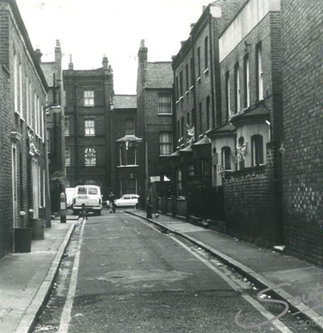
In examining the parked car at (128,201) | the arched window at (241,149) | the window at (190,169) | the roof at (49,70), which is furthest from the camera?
the parked car at (128,201)

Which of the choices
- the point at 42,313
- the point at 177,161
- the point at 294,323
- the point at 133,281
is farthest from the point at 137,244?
the point at 177,161

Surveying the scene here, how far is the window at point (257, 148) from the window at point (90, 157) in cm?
3967

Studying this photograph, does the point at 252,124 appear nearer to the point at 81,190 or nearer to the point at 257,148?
the point at 257,148

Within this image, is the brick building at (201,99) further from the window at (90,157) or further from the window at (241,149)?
the window at (90,157)

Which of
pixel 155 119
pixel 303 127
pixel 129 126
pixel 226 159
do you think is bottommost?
pixel 303 127

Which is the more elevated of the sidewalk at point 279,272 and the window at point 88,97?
the window at point 88,97

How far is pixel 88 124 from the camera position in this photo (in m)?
60.1

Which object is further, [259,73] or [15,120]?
[259,73]

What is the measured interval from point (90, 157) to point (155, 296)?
5086cm

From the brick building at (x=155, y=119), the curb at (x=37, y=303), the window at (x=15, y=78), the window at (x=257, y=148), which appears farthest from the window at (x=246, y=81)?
the brick building at (x=155, y=119)

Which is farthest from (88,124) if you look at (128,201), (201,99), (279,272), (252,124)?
(279,272)

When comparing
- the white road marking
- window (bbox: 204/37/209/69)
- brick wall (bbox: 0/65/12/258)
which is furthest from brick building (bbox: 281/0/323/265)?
window (bbox: 204/37/209/69)

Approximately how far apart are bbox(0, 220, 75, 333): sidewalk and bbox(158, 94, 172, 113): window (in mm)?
31894

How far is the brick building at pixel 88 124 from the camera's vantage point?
59250 mm
